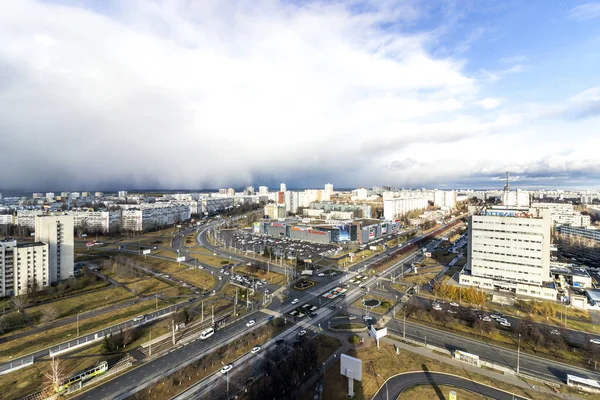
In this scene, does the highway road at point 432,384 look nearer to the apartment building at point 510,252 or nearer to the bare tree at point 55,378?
the bare tree at point 55,378

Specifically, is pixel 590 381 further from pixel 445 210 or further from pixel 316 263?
pixel 445 210

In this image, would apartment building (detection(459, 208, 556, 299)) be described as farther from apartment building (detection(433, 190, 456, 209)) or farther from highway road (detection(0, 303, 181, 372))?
apartment building (detection(433, 190, 456, 209))

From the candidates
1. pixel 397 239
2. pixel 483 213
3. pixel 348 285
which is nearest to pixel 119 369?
pixel 348 285

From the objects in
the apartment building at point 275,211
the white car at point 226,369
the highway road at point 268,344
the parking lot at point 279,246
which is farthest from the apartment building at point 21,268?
the apartment building at point 275,211

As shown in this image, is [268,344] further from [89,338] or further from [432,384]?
[89,338]

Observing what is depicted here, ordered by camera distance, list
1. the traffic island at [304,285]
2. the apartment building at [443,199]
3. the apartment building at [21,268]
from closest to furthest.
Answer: the apartment building at [21,268]
the traffic island at [304,285]
the apartment building at [443,199]

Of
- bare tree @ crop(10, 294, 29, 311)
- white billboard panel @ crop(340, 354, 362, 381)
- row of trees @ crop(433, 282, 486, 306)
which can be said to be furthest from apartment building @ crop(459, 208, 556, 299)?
bare tree @ crop(10, 294, 29, 311)

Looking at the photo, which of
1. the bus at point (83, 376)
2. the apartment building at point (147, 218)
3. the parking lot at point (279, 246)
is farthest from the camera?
the apartment building at point (147, 218)

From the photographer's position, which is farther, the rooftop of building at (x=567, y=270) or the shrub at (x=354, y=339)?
the rooftop of building at (x=567, y=270)
